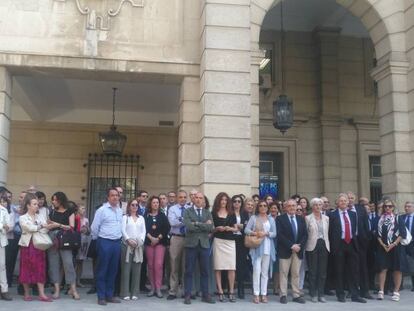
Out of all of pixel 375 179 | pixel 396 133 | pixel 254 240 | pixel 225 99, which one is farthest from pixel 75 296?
pixel 375 179

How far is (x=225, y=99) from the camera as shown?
10602mm

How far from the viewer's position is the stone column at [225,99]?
34.1 feet

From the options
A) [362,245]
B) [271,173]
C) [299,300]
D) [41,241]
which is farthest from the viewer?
[271,173]

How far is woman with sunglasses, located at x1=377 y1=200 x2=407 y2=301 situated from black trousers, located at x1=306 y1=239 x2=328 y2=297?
120 centimetres

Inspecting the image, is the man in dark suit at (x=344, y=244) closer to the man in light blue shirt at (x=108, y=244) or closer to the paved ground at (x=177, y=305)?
the paved ground at (x=177, y=305)

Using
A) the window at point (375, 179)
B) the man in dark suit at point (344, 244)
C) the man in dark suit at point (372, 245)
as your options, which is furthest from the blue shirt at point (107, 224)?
the window at point (375, 179)

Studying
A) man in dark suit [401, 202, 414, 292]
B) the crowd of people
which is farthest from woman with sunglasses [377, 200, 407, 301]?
man in dark suit [401, 202, 414, 292]

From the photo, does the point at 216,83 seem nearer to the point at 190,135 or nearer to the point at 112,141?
the point at 190,135

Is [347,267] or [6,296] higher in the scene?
[347,267]

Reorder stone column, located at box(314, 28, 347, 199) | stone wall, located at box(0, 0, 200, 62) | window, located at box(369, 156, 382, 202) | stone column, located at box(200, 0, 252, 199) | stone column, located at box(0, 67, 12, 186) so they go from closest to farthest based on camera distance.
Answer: stone column, located at box(200, 0, 252, 199) → stone column, located at box(0, 67, 12, 186) → stone wall, located at box(0, 0, 200, 62) → stone column, located at box(314, 28, 347, 199) → window, located at box(369, 156, 382, 202)

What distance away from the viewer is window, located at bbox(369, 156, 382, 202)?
16250 millimetres

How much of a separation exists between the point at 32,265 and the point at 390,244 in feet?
20.3

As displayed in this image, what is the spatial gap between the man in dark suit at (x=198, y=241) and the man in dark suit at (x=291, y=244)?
124 cm

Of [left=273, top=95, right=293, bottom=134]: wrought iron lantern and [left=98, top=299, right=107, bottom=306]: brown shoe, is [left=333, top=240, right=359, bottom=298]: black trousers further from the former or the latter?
[left=273, top=95, right=293, bottom=134]: wrought iron lantern
